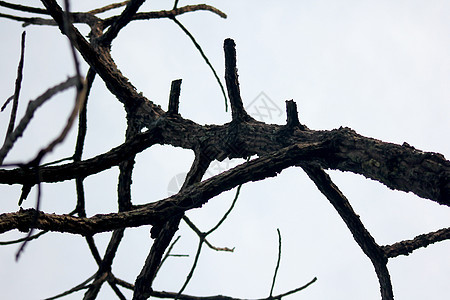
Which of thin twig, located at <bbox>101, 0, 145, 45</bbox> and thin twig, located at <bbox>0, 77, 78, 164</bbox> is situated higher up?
thin twig, located at <bbox>101, 0, 145, 45</bbox>

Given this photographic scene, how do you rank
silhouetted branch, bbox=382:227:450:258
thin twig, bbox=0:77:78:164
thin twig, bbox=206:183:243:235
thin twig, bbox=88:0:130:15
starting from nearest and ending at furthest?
thin twig, bbox=0:77:78:164 → thin twig, bbox=206:183:243:235 → silhouetted branch, bbox=382:227:450:258 → thin twig, bbox=88:0:130:15

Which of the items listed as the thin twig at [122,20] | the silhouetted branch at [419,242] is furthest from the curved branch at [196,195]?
the thin twig at [122,20]

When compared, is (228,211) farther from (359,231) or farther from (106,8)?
(106,8)

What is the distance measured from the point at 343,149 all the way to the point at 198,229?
3.86 feet

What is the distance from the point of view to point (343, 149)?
7.61 feet

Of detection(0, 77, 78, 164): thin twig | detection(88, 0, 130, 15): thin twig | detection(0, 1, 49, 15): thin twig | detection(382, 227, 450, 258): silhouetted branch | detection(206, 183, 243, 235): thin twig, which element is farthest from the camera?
detection(88, 0, 130, 15): thin twig

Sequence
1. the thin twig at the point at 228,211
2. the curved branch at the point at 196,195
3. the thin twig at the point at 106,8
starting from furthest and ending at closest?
the thin twig at the point at 106,8
the thin twig at the point at 228,211
the curved branch at the point at 196,195

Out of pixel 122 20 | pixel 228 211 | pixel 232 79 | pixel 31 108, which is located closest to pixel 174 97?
pixel 232 79

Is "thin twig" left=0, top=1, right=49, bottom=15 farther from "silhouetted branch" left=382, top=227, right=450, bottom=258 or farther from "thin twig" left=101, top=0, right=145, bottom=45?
"silhouetted branch" left=382, top=227, right=450, bottom=258

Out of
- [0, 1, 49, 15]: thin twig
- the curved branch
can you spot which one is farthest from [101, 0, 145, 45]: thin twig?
the curved branch

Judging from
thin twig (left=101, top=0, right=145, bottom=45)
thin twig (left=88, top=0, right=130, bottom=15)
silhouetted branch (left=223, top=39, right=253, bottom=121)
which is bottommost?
silhouetted branch (left=223, top=39, right=253, bottom=121)

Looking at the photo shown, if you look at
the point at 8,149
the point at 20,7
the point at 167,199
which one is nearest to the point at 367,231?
the point at 167,199

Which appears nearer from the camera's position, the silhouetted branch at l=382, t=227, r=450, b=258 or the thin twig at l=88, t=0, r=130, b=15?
the silhouetted branch at l=382, t=227, r=450, b=258

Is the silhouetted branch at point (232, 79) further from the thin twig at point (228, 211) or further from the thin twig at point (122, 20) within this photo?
the thin twig at point (122, 20)
